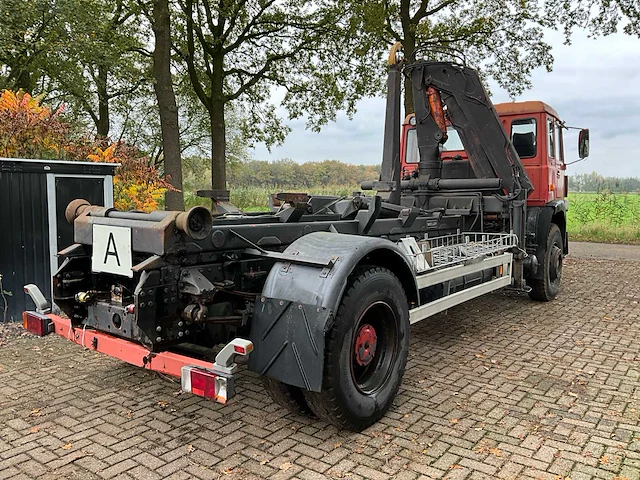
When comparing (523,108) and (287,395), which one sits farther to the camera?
(523,108)

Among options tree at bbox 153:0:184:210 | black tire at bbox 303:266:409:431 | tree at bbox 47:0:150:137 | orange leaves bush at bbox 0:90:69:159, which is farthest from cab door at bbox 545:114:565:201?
tree at bbox 47:0:150:137

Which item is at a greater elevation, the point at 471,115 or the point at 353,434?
the point at 471,115

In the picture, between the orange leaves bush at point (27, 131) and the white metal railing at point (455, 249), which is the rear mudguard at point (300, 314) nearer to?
the white metal railing at point (455, 249)

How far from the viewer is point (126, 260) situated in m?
3.49

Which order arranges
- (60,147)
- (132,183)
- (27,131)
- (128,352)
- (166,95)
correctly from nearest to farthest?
(128,352)
(27,131)
(60,147)
(132,183)
(166,95)

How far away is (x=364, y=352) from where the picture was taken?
382 centimetres

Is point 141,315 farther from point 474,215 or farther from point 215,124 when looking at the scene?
point 215,124

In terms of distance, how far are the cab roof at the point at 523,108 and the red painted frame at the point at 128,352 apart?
6481mm

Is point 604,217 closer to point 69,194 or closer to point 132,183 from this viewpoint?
point 132,183

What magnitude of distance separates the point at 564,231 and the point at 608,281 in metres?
1.87

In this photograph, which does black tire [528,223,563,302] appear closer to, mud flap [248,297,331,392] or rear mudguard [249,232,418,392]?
rear mudguard [249,232,418,392]

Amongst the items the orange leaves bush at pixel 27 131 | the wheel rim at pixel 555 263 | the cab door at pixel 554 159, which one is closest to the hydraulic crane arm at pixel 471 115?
the cab door at pixel 554 159

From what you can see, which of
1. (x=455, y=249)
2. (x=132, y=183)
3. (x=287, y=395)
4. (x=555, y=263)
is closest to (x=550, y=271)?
(x=555, y=263)

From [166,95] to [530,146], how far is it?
27.2ft
